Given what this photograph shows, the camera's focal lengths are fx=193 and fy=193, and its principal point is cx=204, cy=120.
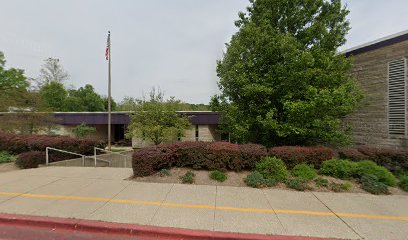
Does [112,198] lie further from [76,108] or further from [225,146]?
[76,108]

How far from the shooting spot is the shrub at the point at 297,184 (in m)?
5.45

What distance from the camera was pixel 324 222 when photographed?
3773 millimetres

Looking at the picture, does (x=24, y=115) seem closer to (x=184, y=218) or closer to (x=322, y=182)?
(x=184, y=218)

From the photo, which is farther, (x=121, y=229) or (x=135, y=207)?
(x=135, y=207)

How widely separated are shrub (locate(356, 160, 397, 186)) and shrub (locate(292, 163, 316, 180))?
1.41m

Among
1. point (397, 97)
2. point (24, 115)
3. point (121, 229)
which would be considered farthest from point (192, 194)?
point (24, 115)

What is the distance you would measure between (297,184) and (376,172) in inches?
102

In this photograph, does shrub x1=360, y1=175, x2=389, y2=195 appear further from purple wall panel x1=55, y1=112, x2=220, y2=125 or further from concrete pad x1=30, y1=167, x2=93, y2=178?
purple wall panel x1=55, y1=112, x2=220, y2=125

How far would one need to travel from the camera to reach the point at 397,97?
27.2 feet

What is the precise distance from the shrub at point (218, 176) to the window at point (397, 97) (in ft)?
26.5

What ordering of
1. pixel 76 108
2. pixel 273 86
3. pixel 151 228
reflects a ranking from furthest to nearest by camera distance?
pixel 76 108, pixel 273 86, pixel 151 228

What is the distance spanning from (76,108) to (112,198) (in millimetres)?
42241

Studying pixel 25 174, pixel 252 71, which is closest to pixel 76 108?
pixel 25 174

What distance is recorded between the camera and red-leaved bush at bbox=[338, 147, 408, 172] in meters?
6.46
